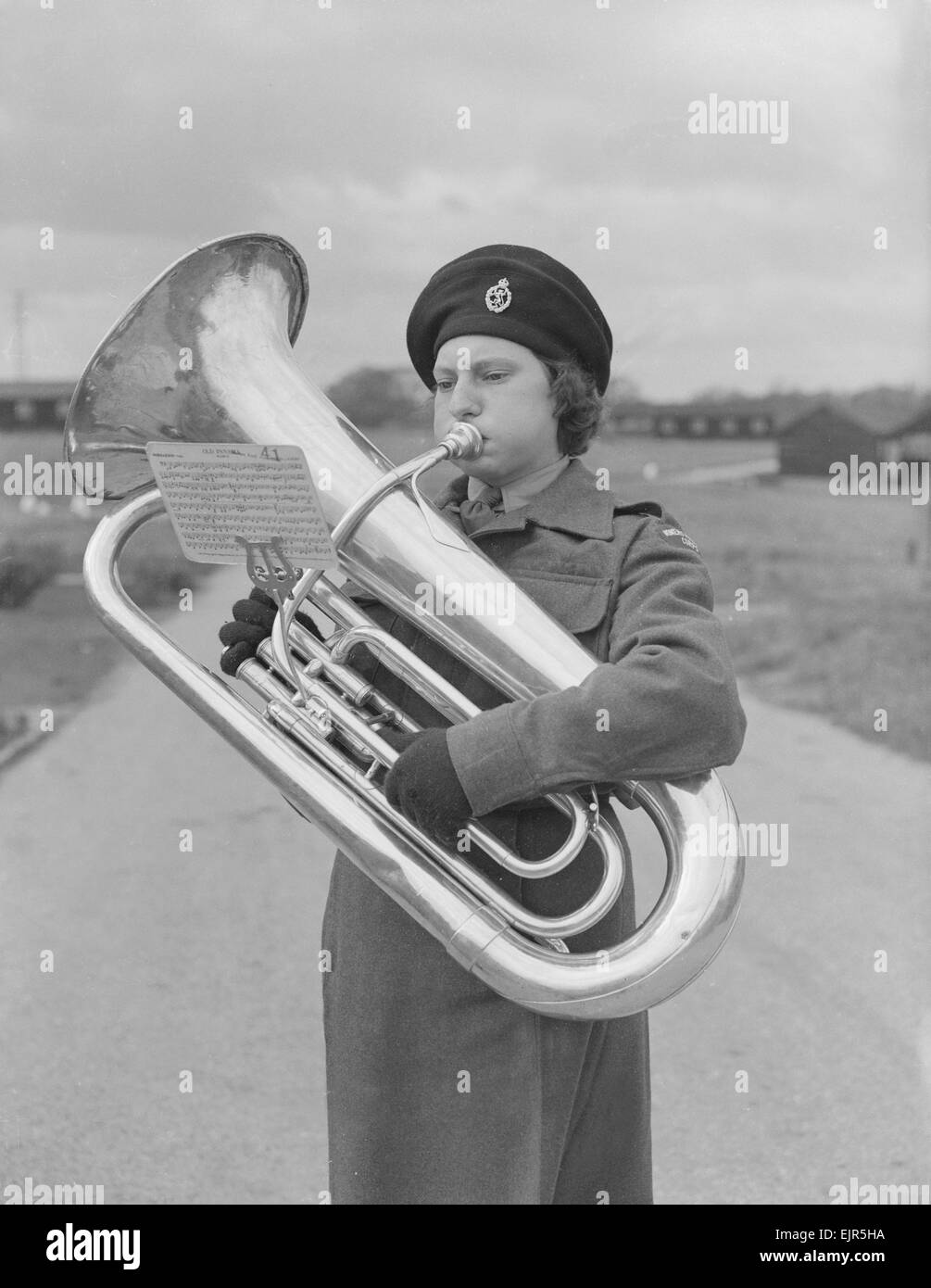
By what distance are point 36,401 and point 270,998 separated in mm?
1789

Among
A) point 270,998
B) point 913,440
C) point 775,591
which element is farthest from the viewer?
point 775,591

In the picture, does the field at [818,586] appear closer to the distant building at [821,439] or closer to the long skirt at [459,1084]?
the distant building at [821,439]

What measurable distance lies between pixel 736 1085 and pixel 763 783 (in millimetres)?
2853

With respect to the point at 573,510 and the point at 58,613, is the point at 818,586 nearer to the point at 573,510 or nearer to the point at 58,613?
the point at 58,613

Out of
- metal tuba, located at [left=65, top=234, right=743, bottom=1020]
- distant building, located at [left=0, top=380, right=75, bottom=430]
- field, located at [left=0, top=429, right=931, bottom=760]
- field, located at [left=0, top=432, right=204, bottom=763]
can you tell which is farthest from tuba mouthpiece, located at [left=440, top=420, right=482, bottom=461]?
field, located at [left=0, top=429, right=931, bottom=760]

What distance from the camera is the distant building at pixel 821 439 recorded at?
6230mm

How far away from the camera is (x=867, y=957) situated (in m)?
4.41

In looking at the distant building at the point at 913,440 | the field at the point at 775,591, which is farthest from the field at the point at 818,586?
the distant building at the point at 913,440

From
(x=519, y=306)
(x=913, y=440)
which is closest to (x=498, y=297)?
(x=519, y=306)

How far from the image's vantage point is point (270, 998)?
4.10 m

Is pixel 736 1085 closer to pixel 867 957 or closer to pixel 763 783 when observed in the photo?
pixel 867 957

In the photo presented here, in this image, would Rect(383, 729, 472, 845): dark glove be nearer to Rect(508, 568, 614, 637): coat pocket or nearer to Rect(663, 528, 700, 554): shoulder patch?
Rect(508, 568, 614, 637): coat pocket

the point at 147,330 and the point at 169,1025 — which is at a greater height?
the point at 147,330
